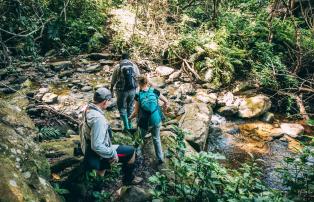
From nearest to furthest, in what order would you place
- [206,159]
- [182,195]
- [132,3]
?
[206,159] < [182,195] < [132,3]

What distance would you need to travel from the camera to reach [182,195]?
13.8 feet

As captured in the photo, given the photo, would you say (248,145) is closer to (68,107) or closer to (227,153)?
(227,153)

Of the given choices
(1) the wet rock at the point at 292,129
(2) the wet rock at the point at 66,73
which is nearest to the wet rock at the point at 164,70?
(2) the wet rock at the point at 66,73

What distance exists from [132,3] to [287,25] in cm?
640

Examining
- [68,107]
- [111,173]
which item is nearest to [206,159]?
[111,173]

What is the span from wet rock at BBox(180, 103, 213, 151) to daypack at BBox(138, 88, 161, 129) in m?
1.58

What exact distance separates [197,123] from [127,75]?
2302 mm

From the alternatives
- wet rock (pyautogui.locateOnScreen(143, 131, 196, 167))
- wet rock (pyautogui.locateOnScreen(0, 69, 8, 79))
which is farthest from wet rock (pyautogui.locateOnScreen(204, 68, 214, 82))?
wet rock (pyautogui.locateOnScreen(0, 69, 8, 79))

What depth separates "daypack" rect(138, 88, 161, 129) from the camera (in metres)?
5.67

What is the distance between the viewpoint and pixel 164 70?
39.9ft

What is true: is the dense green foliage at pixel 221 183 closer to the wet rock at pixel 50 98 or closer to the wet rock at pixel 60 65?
→ the wet rock at pixel 50 98

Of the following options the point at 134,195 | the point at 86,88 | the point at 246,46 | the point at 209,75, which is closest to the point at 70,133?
the point at 134,195

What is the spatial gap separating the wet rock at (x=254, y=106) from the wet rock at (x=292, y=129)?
30.2 inches

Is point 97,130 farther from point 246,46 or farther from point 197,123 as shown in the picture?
point 246,46
